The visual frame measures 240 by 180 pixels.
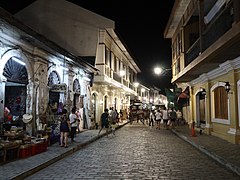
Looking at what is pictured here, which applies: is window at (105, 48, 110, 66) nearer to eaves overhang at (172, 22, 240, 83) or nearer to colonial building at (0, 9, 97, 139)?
colonial building at (0, 9, 97, 139)

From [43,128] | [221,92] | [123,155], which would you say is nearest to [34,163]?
[123,155]

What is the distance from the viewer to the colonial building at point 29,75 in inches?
387

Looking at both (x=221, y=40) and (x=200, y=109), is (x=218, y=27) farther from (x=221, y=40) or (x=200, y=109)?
(x=200, y=109)

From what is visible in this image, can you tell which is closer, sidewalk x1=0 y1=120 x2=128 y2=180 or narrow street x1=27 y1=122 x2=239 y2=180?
sidewalk x1=0 y1=120 x2=128 y2=180

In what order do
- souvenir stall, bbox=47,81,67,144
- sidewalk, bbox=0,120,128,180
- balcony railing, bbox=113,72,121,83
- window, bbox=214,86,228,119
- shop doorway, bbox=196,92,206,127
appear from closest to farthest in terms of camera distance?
sidewalk, bbox=0,120,128,180, souvenir stall, bbox=47,81,67,144, window, bbox=214,86,228,119, shop doorway, bbox=196,92,206,127, balcony railing, bbox=113,72,121,83

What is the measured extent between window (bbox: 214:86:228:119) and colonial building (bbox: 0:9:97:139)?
7.92 meters

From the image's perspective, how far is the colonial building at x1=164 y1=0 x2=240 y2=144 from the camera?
31.4 feet

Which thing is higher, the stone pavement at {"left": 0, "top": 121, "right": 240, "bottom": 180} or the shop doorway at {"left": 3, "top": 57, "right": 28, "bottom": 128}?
the shop doorway at {"left": 3, "top": 57, "right": 28, "bottom": 128}

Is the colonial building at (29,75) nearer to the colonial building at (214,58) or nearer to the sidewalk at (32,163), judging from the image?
the sidewalk at (32,163)

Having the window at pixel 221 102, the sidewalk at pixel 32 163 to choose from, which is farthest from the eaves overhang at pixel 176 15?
the sidewalk at pixel 32 163

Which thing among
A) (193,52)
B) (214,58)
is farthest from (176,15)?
(214,58)

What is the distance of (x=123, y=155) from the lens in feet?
33.1

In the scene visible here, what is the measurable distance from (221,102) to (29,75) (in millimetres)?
9461

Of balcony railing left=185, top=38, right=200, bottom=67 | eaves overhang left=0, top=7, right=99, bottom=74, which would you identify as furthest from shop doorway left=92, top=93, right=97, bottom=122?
balcony railing left=185, top=38, right=200, bottom=67
